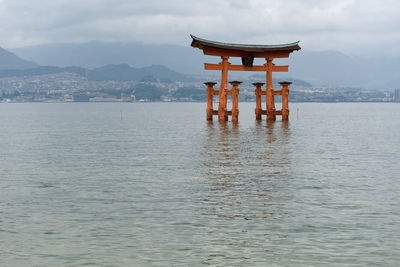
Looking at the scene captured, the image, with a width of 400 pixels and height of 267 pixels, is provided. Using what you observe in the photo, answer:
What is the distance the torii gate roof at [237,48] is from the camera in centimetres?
4597

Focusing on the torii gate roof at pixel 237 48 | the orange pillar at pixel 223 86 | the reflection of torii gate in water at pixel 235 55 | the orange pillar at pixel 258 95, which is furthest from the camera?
the orange pillar at pixel 258 95

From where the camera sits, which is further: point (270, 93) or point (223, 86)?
point (270, 93)

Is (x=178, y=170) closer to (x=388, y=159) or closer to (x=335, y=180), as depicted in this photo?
(x=335, y=180)

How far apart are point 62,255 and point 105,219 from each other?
2422mm

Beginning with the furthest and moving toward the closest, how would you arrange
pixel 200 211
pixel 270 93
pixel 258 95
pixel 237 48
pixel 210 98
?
1. pixel 258 95
2. pixel 210 98
3. pixel 270 93
4. pixel 237 48
5. pixel 200 211

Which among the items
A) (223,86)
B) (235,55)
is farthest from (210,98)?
(235,55)

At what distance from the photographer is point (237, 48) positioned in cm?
4738

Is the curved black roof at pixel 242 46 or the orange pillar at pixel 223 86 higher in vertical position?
the curved black roof at pixel 242 46

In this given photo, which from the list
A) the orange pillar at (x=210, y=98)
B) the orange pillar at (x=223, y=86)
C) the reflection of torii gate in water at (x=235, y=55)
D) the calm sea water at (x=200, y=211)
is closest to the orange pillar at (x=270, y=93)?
the reflection of torii gate in water at (x=235, y=55)

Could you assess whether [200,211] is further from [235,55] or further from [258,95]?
[258,95]

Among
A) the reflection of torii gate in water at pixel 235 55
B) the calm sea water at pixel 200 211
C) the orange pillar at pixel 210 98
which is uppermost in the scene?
the reflection of torii gate in water at pixel 235 55

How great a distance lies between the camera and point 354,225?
10320mm

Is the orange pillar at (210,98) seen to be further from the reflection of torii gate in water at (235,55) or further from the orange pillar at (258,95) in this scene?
the orange pillar at (258,95)

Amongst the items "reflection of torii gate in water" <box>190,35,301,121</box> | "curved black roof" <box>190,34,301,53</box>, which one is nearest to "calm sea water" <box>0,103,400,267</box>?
"curved black roof" <box>190,34,301,53</box>
